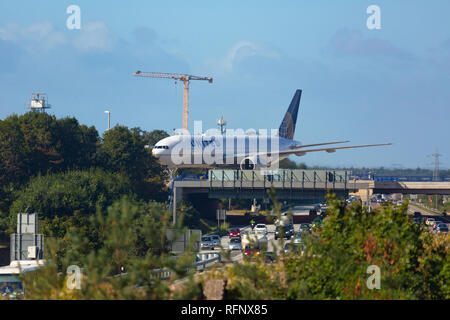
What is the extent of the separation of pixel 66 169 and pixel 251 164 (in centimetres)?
2822

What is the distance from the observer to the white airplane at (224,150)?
93.6 meters

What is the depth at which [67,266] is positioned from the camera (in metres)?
18.8

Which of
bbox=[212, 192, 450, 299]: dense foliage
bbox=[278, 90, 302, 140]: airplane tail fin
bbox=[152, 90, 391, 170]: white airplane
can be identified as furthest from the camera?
bbox=[278, 90, 302, 140]: airplane tail fin

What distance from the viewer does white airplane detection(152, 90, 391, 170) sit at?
9362 cm

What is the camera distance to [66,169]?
335ft

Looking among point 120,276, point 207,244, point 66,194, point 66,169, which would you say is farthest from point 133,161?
point 120,276

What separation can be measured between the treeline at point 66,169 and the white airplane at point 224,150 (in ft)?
25.0

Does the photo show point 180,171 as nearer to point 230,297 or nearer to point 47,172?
point 47,172

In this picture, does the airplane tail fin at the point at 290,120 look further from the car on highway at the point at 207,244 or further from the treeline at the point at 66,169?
the car on highway at the point at 207,244

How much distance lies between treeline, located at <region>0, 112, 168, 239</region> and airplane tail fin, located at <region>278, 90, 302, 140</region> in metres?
24.2

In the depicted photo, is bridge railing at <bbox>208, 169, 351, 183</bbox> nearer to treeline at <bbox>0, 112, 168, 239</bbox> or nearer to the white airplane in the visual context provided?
the white airplane

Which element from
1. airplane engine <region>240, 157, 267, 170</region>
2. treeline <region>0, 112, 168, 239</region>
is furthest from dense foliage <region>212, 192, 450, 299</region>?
airplane engine <region>240, 157, 267, 170</region>
